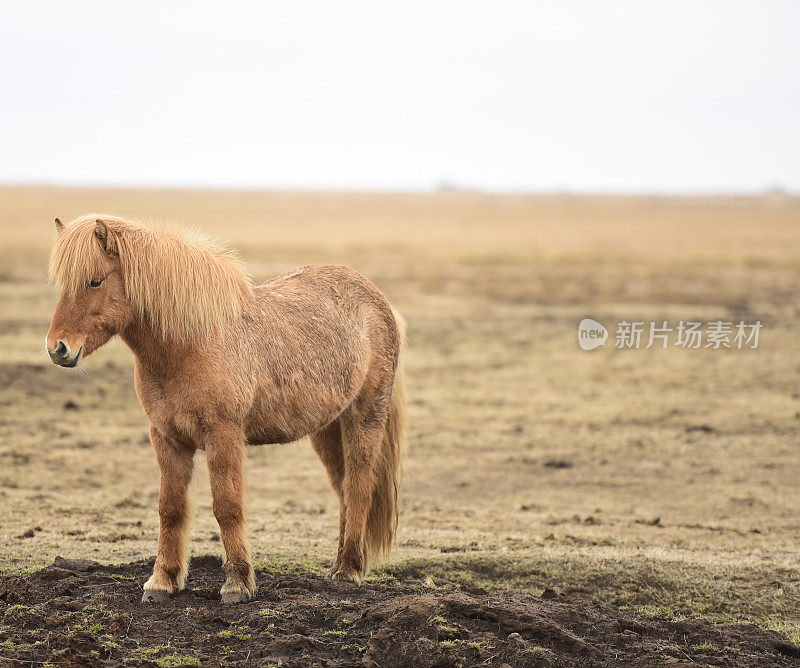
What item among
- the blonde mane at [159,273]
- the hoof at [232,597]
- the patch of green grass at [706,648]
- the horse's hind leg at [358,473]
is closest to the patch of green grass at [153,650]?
the hoof at [232,597]

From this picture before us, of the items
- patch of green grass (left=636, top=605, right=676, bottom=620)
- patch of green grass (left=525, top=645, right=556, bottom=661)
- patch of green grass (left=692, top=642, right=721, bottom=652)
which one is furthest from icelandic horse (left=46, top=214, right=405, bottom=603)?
patch of green grass (left=692, top=642, right=721, bottom=652)

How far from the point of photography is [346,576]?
567 centimetres

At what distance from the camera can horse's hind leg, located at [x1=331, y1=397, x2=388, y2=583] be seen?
18.8ft

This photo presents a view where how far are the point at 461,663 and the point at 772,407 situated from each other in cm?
973

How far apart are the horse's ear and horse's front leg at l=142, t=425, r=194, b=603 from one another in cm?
108

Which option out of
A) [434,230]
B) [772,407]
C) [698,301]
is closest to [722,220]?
[434,230]

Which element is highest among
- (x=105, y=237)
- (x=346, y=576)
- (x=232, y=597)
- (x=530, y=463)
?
(x=105, y=237)

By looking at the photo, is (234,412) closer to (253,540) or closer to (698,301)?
(253,540)

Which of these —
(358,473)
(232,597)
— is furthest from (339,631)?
(358,473)

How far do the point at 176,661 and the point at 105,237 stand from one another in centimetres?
221

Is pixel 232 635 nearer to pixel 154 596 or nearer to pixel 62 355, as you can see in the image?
pixel 154 596

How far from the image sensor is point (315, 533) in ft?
24.5

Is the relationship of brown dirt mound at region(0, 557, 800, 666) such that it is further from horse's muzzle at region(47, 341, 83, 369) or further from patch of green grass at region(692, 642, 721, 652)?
horse's muzzle at region(47, 341, 83, 369)

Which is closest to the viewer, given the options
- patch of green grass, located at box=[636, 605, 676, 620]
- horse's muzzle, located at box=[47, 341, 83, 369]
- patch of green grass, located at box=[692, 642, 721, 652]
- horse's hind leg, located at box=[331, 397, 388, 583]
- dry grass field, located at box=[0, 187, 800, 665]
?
horse's muzzle, located at box=[47, 341, 83, 369]
